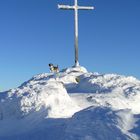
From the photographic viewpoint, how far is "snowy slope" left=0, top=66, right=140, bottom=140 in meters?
14.4

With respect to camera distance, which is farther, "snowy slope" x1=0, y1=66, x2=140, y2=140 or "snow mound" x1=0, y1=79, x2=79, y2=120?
"snow mound" x1=0, y1=79, x2=79, y2=120

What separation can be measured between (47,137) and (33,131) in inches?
51.5

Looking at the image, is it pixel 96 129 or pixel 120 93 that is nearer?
pixel 96 129

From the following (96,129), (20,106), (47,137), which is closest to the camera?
(96,129)

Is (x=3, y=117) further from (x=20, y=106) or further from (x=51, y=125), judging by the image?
(x=51, y=125)

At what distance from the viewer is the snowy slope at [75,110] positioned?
47.3 ft

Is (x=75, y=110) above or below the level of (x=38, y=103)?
below

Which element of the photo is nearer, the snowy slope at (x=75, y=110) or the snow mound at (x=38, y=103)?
the snowy slope at (x=75, y=110)

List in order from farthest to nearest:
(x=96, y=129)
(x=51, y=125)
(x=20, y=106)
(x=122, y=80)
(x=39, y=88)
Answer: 1. (x=122, y=80)
2. (x=39, y=88)
3. (x=20, y=106)
4. (x=51, y=125)
5. (x=96, y=129)

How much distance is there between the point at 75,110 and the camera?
19328 millimetres

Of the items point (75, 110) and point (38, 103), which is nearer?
point (38, 103)

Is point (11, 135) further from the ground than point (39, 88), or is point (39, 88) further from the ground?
point (39, 88)

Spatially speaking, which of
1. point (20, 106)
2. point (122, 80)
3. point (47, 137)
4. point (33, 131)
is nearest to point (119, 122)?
point (47, 137)

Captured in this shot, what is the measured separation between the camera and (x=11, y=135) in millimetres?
17156
